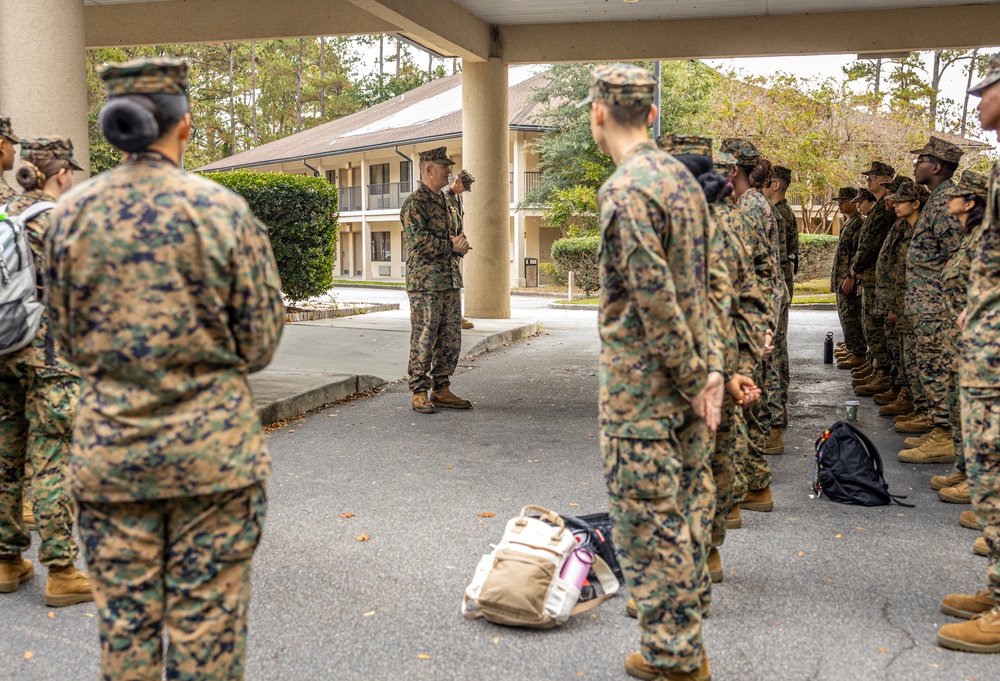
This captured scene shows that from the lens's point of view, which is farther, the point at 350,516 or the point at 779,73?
the point at 779,73

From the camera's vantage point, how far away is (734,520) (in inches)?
212

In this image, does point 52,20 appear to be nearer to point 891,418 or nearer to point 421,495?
point 421,495

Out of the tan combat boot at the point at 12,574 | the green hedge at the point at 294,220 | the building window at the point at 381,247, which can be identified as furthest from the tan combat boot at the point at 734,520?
the building window at the point at 381,247

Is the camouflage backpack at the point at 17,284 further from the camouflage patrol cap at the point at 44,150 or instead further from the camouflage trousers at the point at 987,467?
the camouflage trousers at the point at 987,467

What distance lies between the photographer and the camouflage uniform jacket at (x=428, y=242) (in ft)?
28.6

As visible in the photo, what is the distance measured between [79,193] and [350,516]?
3352 mm

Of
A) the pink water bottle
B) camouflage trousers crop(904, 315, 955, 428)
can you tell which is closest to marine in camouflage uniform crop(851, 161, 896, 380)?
camouflage trousers crop(904, 315, 955, 428)

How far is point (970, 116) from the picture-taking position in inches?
1786

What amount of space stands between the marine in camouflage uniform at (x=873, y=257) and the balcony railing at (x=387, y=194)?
30.3m

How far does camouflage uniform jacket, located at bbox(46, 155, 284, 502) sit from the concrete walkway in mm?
5374

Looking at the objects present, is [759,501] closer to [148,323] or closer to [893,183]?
[148,323]

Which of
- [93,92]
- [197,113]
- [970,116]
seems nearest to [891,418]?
[93,92]

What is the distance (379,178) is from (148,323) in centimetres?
4047

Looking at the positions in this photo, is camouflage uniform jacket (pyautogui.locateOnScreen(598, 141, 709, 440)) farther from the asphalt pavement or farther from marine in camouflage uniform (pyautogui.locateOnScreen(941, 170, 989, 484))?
marine in camouflage uniform (pyautogui.locateOnScreen(941, 170, 989, 484))
